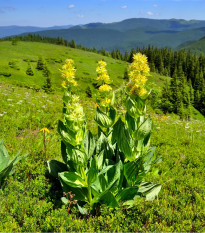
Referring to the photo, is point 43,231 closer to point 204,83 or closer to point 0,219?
point 0,219

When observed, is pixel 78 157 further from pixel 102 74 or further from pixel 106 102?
pixel 102 74

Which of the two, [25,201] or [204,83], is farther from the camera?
[204,83]

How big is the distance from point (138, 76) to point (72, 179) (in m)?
2.03

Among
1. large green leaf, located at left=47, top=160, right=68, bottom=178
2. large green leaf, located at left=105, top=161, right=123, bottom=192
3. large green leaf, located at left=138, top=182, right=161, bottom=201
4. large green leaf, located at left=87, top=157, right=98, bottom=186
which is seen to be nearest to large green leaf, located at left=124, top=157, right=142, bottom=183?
large green leaf, located at left=105, top=161, right=123, bottom=192

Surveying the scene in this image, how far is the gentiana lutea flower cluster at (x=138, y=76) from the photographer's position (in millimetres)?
3268

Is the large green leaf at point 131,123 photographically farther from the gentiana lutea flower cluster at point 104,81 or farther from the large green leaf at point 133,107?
the gentiana lutea flower cluster at point 104,81

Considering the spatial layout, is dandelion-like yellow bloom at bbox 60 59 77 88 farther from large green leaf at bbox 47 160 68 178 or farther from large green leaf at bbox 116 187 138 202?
large green leaf at bbox 116 187 138 202

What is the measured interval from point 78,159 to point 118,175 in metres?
0.88

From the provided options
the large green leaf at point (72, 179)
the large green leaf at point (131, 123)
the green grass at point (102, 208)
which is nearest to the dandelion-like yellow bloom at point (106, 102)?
the large green leaf at point (131, 123)

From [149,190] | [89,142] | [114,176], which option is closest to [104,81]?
[89,142]

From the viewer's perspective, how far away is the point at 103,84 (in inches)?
164

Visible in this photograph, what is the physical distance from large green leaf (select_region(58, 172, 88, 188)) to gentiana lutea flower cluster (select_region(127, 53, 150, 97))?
167 centimetres

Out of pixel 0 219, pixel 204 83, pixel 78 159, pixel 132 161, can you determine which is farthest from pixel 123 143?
pixel 204 83

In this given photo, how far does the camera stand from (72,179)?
11.1 feet
